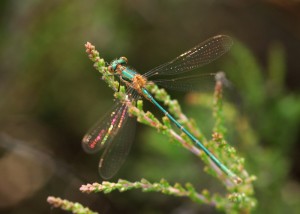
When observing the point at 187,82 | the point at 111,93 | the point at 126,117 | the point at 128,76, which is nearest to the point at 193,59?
the point at 187,82

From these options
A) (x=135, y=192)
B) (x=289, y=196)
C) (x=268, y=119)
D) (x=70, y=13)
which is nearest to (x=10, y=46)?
(x=70, y=13)

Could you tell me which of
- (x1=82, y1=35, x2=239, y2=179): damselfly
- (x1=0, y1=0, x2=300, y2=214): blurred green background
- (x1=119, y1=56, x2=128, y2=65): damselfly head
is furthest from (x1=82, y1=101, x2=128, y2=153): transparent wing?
(x1=0, y1=0, x2=300, y2=214): blurred green background

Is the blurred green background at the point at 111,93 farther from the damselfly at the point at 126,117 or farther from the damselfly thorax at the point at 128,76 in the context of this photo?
the damselfly thorax at the point at 128,76

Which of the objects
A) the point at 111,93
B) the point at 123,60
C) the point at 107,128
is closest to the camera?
the point at 107,128

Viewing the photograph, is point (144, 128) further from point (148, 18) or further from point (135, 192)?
point (148, 18)

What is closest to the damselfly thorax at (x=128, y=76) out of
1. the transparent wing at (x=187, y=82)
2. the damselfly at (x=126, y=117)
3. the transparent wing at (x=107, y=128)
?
the damselfly at (x=126, y=117)

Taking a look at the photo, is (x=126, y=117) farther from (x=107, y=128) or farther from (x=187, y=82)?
(x=187, y=82)
